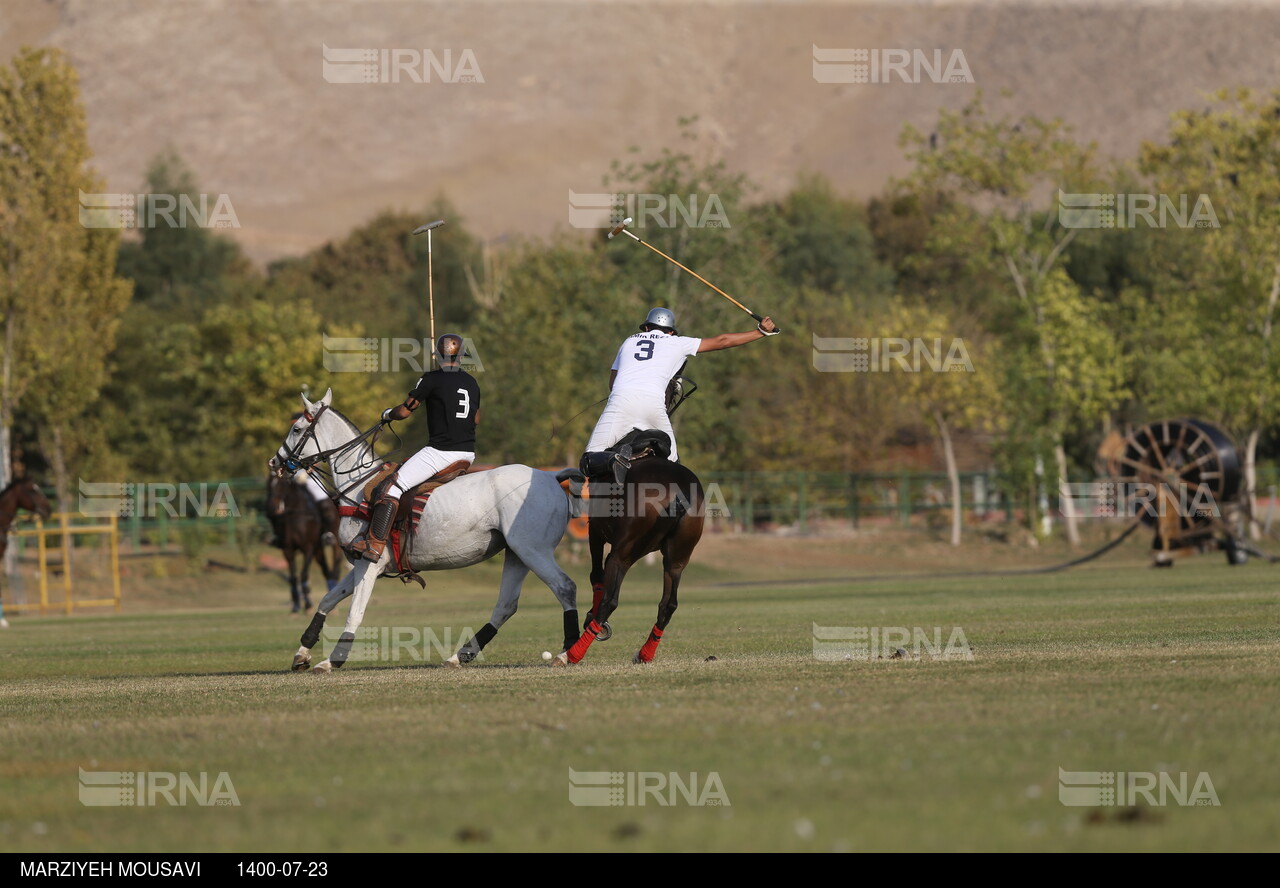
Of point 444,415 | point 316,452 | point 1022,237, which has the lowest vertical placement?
point 316,452

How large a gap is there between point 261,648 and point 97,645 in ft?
12.5

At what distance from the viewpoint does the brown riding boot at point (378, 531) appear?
14906 mm

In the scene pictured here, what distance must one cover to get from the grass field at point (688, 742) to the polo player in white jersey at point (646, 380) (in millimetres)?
1969

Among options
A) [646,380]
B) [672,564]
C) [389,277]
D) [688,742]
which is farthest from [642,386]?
[389,277]

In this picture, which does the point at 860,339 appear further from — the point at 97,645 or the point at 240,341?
the point at 97,645

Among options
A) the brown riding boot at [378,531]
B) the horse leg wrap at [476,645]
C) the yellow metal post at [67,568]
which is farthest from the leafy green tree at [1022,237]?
the brown riding boot at [378,531]

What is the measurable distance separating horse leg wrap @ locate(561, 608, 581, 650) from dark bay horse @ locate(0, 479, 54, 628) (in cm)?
1992

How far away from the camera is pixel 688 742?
28.3 feet

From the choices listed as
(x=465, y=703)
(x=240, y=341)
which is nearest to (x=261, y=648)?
(x=465, y=703)

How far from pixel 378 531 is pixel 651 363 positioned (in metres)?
2.78

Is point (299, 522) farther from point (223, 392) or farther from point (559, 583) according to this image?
point (223, 392)

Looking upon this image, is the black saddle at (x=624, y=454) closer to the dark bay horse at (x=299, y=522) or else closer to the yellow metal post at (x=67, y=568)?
the dark bay horse at (x=299, y=522)

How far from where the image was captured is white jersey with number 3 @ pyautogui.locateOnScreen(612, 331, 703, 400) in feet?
48.1

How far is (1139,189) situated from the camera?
74.6 m
